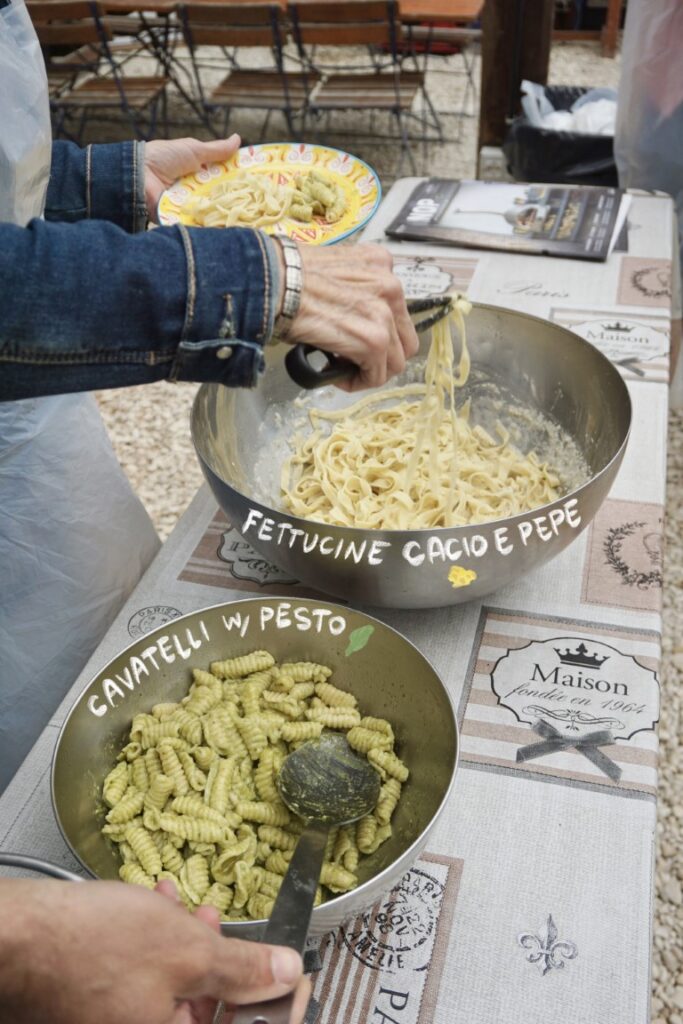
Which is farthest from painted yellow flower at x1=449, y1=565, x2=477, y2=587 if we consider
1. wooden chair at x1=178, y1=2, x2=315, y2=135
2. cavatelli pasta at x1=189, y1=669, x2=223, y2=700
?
wooden chair at x1=178, y1=2, x2=315, y2=135

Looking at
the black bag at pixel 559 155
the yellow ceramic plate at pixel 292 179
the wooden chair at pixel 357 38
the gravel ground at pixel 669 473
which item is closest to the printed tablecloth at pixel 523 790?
the yellow ceramic plate at pixel 292 179

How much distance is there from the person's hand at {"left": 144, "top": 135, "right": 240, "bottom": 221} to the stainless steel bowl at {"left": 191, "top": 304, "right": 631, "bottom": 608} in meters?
0.54

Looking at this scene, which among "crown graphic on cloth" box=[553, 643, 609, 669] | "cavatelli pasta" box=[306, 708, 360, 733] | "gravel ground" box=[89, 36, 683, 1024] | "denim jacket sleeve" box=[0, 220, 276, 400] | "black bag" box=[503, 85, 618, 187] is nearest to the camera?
"denim jacket sleeve" box=[0, 220, 276, 400]

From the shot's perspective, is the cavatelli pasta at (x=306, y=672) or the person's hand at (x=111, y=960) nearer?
the person's hand at (x=111, y=960)

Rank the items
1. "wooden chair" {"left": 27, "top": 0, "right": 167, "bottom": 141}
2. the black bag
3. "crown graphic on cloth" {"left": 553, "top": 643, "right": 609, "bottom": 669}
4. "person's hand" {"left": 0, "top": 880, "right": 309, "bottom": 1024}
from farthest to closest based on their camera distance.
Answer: "wooden chair" {"left": 27, "top": 0, "right": 167, "bottom": 141}
the black bag
"crown graphic on cloth" {"left": 553, "top": 643, "right": 609, "bottom": 669}
"person's hand" {"left": 0, "top": 880, "right": 309, "bottom": 1024}

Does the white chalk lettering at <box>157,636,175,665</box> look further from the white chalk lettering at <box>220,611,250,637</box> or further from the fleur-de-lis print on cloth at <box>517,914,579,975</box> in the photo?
the fleur-de-lis print on cloth at <box>517,914,579,975</box>

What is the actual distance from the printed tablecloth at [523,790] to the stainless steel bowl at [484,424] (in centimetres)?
11

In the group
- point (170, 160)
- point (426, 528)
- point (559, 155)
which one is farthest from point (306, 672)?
point (559, 155)

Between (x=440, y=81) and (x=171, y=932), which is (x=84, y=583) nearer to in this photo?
(x=171, y=932)

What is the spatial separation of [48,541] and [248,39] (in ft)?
14.5

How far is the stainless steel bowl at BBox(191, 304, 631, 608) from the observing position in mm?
1003

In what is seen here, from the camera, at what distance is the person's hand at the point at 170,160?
1.70 metres

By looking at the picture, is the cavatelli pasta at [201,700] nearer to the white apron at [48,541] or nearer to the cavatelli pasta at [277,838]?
the cavatelli pasta at [277,838]

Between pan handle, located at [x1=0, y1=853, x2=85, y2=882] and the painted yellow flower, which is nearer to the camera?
pan handle, located at [x1=0, y1=853, x2=85, y2=882]
